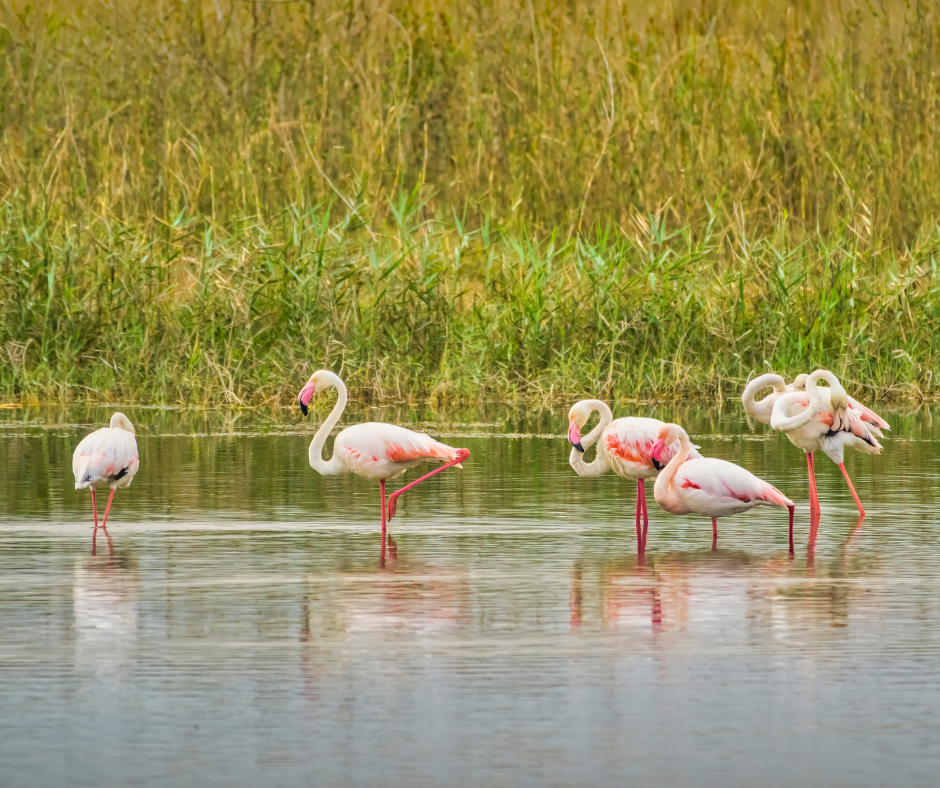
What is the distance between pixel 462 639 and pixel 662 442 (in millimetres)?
2743

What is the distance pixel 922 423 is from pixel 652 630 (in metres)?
7.42

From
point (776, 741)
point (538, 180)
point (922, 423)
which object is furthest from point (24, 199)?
point (776, 741)

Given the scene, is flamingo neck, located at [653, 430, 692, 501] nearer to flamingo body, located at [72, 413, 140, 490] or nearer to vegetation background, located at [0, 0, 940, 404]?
flamingo body, located at [72, 413, 140, 490]

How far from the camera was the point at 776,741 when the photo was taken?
4574 millimetres

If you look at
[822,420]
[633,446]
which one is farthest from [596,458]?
[822,420]

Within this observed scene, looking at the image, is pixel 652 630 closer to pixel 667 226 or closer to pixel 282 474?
pixel 282 474

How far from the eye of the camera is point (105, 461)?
8.49m

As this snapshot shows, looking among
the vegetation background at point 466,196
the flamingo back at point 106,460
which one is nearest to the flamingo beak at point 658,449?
the flamingo back at point 106,460

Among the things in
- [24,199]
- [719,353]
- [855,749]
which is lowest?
[855,749]

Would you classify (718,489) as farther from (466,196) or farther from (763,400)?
(466,196)

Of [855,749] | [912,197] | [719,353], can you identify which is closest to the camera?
[855,749]

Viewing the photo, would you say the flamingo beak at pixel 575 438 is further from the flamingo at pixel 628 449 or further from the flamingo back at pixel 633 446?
the flamingo back at pixel 633 446

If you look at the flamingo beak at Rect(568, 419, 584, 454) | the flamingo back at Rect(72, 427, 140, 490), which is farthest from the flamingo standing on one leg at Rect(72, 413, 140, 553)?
the flamingo beak at Rect(568, 419, 584, 454)

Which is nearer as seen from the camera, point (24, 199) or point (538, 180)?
point (24, 199)
